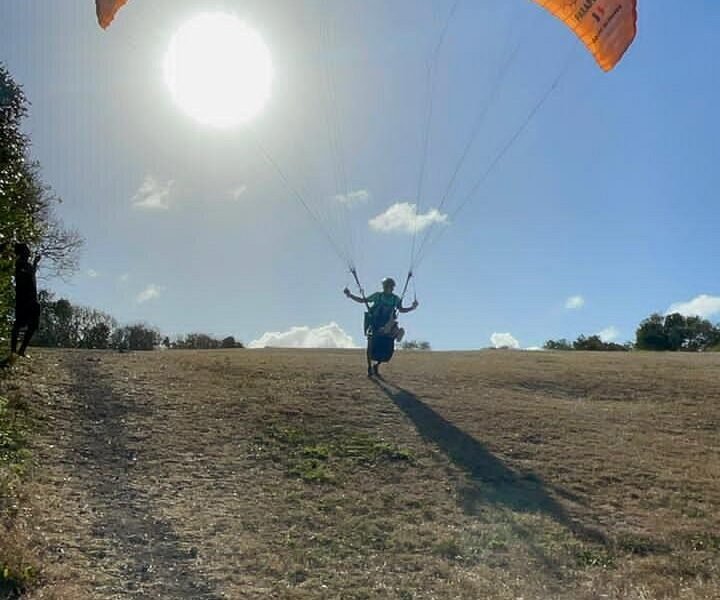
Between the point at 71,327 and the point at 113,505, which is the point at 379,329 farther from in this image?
the point at 71,327

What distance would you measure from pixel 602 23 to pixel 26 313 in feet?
36.5

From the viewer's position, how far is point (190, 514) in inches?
319

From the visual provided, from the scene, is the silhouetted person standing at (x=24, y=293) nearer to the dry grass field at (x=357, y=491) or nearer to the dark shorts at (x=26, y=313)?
the dark shorts at (x=26, y=313)

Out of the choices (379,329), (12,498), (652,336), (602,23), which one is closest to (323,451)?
(12,498)

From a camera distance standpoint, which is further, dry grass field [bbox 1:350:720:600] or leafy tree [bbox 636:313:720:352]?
leafy tree [bbox 636:313:720:352]

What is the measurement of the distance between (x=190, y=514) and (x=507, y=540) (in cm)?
341

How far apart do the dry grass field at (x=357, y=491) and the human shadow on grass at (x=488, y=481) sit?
0.12 ft

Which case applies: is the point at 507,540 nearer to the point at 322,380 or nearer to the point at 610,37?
the point at 610,37

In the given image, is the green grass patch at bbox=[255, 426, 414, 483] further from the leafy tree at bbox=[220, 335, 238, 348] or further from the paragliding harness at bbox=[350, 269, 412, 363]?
the leafy tree at bbox=[220, 335, 238, 348]

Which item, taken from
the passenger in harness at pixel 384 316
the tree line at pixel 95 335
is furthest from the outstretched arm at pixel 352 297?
the tree line at pixel 95 335

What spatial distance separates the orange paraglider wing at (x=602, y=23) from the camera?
11.1m

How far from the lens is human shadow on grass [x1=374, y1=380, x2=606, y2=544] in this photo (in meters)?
8.79

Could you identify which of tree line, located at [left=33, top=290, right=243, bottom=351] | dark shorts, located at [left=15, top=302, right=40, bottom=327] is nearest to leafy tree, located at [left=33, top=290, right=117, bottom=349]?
tree line, located at [left=33, top=290, right=243, bottom=351]

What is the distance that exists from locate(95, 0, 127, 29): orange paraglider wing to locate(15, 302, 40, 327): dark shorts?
575 cm
